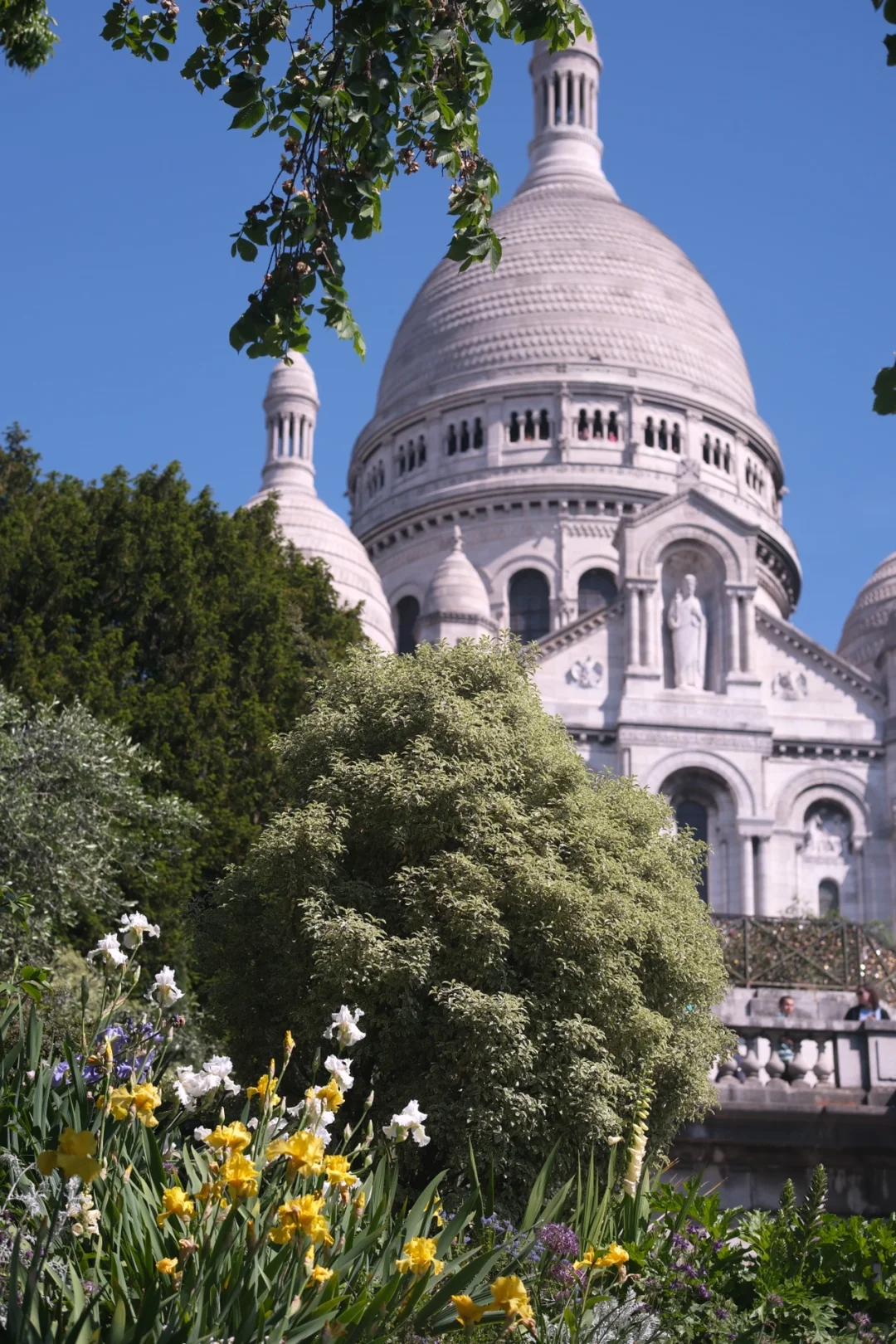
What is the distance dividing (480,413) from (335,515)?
12.0 meters

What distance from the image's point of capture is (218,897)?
16.8 metres

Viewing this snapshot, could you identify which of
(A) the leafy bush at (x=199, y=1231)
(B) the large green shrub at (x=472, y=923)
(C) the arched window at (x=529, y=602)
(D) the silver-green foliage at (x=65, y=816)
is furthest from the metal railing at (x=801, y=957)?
(C) the arched window at (x=529, y=602)

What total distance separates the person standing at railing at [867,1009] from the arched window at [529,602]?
38.0 m

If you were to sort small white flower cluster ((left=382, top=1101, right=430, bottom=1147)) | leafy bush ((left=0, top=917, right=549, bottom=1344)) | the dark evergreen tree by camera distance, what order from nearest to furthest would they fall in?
leafy bush ((left=0, top=917, right=549, bottom=1344)) → small white flower cluster ((left=382, top=1101, right=430, bottom=1147)) → the dark evergreen tree

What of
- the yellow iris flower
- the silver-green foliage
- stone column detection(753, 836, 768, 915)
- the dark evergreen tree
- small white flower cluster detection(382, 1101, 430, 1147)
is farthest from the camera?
stone column detection(753, 836, 768, 915)

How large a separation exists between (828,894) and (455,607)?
13042 mm

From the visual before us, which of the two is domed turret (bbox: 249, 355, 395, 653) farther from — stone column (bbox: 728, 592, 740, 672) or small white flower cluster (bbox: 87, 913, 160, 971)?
small white flower cluster (bbox: 87, 913, 160, 971)

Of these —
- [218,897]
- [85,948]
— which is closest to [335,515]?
[85,948]

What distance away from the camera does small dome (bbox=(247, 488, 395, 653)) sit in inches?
1950

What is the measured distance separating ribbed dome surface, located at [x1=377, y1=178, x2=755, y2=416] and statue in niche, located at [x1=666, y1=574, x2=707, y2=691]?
1915 centimetres

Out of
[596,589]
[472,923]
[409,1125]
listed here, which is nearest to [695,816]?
[596,589]

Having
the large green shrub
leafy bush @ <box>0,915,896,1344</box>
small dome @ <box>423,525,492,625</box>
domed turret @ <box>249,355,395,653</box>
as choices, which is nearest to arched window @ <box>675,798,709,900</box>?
small dome @ <box>423,525,492,625</box>

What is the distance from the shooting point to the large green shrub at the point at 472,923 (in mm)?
14211

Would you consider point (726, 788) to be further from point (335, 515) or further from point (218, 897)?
point (218, 897)
